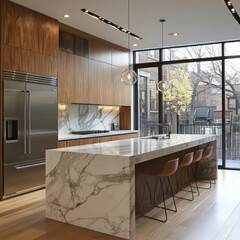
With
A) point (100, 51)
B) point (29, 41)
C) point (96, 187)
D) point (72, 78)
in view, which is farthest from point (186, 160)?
point (100, 51)

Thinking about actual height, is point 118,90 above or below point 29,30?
below

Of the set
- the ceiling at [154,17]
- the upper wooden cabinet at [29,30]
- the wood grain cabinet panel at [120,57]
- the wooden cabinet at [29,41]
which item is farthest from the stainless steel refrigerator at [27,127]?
the wood grain cabinet panel at [120,57]

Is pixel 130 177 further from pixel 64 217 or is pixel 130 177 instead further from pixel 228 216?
pixel 228 216

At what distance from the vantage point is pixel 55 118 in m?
5.61

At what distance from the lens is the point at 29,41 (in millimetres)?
5133

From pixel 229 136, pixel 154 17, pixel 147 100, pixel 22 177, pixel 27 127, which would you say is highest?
pixel 154 17

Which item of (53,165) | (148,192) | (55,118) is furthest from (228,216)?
(55,118)

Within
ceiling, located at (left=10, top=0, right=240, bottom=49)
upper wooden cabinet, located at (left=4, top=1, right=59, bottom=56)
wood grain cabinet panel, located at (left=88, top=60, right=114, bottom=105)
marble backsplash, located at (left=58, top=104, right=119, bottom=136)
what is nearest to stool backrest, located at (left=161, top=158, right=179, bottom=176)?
ceiling, located at (left=10, top=0, right=240, bottom=49)

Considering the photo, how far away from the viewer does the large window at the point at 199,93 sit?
7.41m

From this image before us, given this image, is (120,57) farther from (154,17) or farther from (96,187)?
(96,187)

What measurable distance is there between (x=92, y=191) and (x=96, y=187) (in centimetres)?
8

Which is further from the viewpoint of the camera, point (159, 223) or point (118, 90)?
point (118, 90)

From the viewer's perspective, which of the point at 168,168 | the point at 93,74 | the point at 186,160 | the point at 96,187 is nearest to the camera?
the point at 96,187

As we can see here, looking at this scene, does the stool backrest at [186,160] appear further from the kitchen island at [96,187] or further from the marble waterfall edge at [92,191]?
the marble waterfall edge at [92,191]
